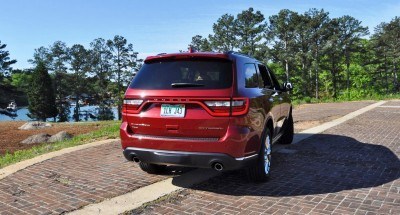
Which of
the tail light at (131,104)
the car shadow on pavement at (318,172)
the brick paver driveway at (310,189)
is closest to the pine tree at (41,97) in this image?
the car shadow on pavement at (318,172)

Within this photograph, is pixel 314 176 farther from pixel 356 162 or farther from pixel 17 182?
pixel 17 182

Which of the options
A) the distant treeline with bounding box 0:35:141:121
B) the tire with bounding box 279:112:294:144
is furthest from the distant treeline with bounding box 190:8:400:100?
the tire with bounding box 279:112:294:144

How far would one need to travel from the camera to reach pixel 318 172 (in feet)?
18.5

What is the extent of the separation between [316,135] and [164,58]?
608 centimetres

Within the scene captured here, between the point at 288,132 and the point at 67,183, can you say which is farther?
the point at 288,132

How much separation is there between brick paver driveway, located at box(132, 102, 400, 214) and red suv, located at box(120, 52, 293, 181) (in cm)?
44

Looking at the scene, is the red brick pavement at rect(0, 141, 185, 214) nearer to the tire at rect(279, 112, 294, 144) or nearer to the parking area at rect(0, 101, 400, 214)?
the parking area at rect(0, 101, 400, 214)

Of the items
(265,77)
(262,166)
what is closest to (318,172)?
(262,166)

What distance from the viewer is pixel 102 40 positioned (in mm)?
69875

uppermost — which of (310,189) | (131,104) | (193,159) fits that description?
(131,104)

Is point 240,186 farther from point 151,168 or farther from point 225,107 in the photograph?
point 151,168

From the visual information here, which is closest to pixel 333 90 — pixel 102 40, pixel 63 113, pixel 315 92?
pixel 315 92

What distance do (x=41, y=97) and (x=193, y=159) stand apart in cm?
5713

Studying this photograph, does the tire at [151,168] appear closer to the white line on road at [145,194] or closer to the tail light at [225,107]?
the white line on road at [145,194]
